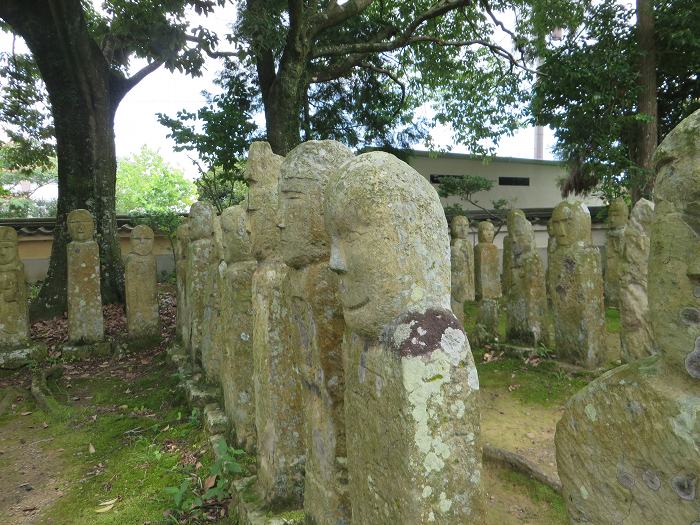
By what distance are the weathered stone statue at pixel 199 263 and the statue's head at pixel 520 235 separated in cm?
443

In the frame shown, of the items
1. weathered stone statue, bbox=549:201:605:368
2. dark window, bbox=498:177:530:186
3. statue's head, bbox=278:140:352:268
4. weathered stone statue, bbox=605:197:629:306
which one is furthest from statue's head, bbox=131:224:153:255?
dark window, bbox=498:177:530:186

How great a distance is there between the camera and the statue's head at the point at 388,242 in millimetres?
1861

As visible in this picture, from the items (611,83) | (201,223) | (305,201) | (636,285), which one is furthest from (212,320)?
(611,83)

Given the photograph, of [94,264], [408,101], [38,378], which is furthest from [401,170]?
[408,101]

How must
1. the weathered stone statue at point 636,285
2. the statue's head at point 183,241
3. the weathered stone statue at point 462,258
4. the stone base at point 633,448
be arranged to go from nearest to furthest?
the stone base at point 633,448 → the weathered stone statue at point 636,285 → the statue's head at point 183,241 → the weathered stone statue at point 462,258

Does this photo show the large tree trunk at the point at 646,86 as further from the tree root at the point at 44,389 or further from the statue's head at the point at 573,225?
the tree root at the point at 44,389

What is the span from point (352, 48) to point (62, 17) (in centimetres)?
546

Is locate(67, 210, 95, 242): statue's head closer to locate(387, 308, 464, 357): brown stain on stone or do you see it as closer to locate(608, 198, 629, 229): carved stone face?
locate(387, 308, 464, 357): brown stain on stone

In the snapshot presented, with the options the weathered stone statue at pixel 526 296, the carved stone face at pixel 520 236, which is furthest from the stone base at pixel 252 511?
the carved stone face at pixel 520 236

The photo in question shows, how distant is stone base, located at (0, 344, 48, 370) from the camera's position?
6949 mm

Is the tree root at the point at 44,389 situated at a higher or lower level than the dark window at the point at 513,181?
lower

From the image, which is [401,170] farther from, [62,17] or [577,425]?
[62,17]

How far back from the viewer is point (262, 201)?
3.41m

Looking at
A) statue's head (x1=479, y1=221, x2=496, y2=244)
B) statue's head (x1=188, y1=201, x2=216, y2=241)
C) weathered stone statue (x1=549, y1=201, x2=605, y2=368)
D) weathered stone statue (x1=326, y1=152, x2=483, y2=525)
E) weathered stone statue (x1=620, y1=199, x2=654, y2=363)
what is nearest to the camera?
weathered stone statue (x1=326, y1=152, x2=483, y2=525)
